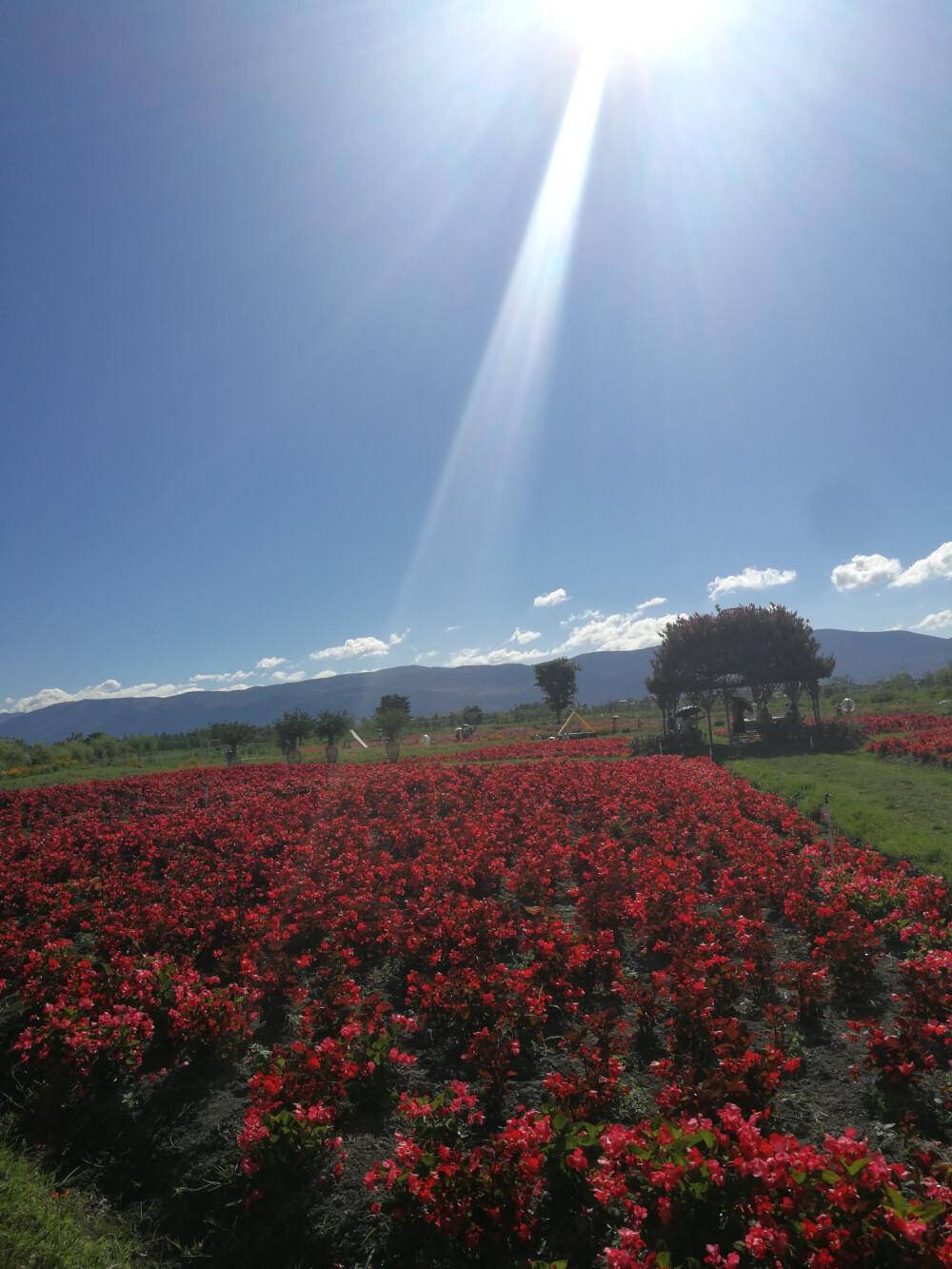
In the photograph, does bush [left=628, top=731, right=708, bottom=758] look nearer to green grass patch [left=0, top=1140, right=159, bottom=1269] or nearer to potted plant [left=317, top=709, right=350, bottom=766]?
potted plant [left=317, top=709, right=350, bottom=766]

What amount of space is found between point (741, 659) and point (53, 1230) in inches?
1210

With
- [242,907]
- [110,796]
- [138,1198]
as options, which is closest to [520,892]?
[242,907]

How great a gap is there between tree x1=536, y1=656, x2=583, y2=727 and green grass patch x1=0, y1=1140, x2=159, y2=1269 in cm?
5128

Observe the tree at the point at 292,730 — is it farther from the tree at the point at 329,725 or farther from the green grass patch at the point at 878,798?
the green grass patch at the point at 878,798

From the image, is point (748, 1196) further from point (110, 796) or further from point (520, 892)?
point (110, 796)

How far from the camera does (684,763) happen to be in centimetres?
1897

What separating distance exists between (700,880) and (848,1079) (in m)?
4.48

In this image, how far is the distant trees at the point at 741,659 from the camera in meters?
29.9

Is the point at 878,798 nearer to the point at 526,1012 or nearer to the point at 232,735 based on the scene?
the point at 526,1012

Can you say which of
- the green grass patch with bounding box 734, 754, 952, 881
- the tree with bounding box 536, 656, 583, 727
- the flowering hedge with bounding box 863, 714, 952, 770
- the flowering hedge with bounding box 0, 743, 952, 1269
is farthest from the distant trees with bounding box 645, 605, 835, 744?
the tree with bounding box 536, 656, 583, 727

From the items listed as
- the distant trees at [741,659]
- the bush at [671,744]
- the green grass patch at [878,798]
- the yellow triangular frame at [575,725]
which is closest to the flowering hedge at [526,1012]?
the green grass patch at [878,798]

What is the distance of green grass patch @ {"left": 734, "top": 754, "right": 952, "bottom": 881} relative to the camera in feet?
32.6

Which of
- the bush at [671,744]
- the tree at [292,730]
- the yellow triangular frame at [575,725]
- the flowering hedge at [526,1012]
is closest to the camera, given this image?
the flowering hedge at [526,1012]

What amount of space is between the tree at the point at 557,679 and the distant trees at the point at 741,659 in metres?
23.9
